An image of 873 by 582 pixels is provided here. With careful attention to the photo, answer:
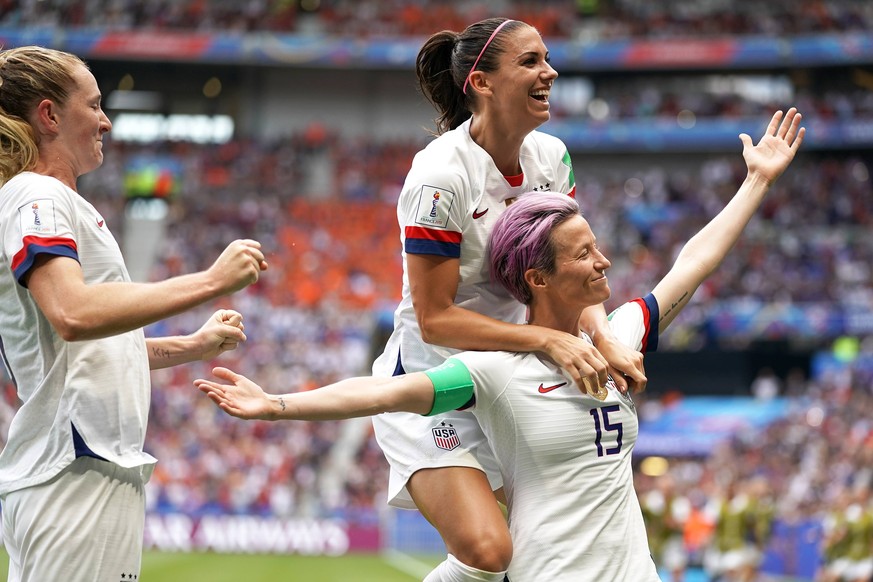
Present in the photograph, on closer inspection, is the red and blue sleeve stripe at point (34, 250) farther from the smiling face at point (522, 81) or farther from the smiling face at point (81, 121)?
the smiling face at point (522, 81)

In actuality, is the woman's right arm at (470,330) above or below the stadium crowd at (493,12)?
below

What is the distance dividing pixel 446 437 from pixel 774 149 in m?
1.61

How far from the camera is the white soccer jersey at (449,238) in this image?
3.67m

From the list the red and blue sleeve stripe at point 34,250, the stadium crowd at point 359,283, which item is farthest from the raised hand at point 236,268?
the stadium crowd at point 359,283

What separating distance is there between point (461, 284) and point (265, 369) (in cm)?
2180

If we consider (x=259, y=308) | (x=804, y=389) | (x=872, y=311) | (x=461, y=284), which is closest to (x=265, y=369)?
(x=259, y=308)

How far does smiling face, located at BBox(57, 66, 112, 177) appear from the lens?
3.12 m

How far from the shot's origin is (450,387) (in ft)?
10.4

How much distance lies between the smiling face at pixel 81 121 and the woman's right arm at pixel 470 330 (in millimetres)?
1090

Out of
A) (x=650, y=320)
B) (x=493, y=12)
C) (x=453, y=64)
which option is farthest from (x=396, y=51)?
(x=650, y=320)

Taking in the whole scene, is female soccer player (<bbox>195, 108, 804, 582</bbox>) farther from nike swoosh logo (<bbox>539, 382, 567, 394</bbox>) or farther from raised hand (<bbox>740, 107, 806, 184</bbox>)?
raised hand (<bbox>740, 107, 806, 184</bbox>)

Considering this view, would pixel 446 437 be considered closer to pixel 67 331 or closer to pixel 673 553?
pixel 67 331

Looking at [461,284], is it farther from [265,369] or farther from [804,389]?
[804,389]

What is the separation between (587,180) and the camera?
116 ft
